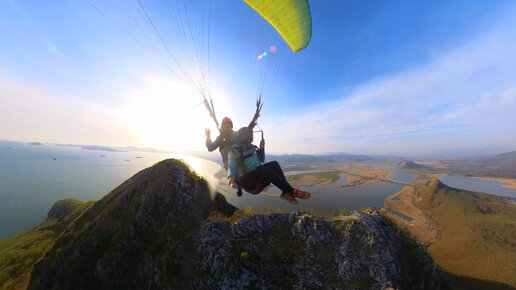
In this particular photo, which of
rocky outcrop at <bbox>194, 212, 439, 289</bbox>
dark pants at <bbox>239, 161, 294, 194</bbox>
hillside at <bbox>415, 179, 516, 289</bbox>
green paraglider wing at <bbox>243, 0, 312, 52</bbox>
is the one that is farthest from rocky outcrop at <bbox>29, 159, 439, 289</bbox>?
hillside at <bbox>415, 179, 516, 289</bbox>

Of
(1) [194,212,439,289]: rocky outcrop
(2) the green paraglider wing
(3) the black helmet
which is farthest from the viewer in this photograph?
(1) [194,212,439,289]: rocky outcrop

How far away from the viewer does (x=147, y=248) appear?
1327 cm

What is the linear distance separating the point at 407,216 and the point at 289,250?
2446 inches

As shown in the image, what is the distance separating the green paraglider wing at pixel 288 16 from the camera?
26.5 ft

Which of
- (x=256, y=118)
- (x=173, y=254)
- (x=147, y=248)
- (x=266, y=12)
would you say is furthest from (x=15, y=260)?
(x=266, y=12)

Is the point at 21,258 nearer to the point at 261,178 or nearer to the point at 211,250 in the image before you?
the point at 211,250

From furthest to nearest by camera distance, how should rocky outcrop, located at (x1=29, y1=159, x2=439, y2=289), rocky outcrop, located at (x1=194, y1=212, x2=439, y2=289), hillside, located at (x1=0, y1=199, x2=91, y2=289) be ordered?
1. hillside, located at (x1=0, y1=199, x2=91, y2=289)
2. rocky outcrop, located at (x1=29, y1=159, x2=439, y2=289)
3. rocky outcrop, located at (x1=194, y1=212, x2=439, y2=289)

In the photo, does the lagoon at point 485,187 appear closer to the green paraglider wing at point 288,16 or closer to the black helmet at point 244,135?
the green paraglider wing at point 288,16

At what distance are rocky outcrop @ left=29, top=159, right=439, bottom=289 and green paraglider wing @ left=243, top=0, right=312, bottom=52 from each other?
411 inches

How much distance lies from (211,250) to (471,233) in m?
58.6

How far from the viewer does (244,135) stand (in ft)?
24.3

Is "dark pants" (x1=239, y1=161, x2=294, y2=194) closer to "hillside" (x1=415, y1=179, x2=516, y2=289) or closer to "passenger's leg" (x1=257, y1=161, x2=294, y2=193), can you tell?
"passenger's leg" (x1=257, y1=161, x2=294, y2=193)

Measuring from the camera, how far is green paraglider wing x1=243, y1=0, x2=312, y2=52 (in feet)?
26.5

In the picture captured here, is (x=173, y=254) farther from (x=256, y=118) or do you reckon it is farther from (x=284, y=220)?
(x=256, y=118)
